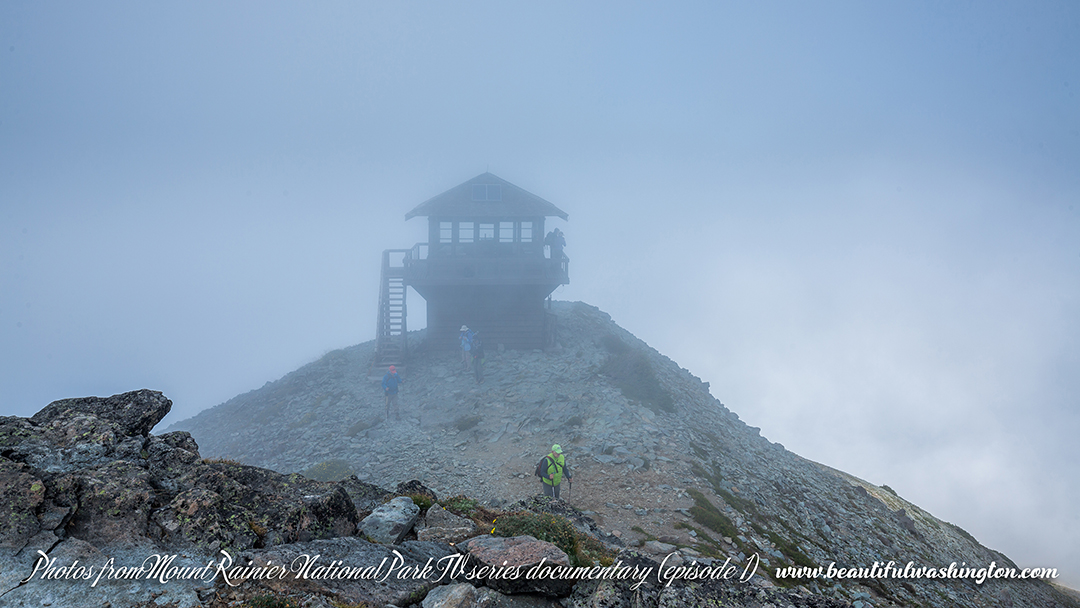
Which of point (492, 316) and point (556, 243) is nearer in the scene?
point (556, 243)

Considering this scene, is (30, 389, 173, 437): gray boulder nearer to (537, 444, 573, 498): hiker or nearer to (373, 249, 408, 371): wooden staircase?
(537, 444, 573, 498): hiker

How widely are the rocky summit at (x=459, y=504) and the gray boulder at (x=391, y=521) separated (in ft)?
0.11

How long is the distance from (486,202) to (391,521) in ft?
89.7

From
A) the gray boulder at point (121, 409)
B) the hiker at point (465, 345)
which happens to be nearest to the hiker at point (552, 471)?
the gray boulder at point (121, 409)

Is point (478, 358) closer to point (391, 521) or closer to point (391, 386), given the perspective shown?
point (391, 386)

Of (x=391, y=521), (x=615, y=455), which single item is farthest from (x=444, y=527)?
(x=615, y=455)

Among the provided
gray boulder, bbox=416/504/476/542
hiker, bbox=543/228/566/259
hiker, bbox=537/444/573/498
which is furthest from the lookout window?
gray boulder, bbox=416/504/476/542

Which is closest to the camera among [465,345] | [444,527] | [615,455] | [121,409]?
[121,409]

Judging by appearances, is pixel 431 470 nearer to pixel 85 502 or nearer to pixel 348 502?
pixel 348 502

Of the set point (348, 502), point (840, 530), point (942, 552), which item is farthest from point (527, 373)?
point (348, 502)

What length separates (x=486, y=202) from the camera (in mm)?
33281

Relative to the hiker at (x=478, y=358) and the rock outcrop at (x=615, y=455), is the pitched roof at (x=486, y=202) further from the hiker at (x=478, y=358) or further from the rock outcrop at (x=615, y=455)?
the hiker at (x=478, y=358)

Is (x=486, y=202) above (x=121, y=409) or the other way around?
above

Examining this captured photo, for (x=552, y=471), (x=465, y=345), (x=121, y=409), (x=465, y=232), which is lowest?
(x=552, y=471)
